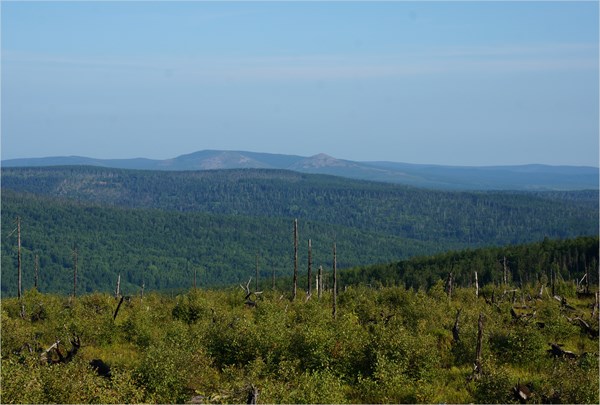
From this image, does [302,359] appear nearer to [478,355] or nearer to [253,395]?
[478,355]

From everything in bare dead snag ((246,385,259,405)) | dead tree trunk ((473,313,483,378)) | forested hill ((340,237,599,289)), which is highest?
bare dead snag ((246,385,259,405))

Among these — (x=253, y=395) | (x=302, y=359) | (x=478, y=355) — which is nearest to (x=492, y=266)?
(x=478, y=355)

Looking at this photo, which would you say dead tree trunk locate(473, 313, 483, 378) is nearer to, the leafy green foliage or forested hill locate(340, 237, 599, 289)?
the leafy green foliage

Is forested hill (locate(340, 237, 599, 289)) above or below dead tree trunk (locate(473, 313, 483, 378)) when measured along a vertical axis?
below

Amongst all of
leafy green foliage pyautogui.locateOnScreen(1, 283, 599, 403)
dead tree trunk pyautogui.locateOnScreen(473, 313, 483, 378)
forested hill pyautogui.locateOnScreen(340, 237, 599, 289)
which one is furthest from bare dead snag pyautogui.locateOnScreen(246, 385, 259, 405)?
forested hill pyautogui.locateOnScreen(340, 237, 599, 289)

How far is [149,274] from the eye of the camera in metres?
177

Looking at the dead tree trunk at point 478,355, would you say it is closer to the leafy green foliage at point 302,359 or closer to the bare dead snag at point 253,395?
the leafy green foliage at point 302,359

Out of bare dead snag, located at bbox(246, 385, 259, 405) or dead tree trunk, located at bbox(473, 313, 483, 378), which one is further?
dead tree trunk, located at bbox(473, 313, 483, 378)

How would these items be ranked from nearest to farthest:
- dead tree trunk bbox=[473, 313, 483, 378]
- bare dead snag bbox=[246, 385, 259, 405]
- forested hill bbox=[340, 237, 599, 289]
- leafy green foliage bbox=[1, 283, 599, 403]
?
bare dead snag bbox=[246, 385, 259, 405]
leafy green foliage bbox=[1, 283, 599, 403]
dead tree trunk bbox=[473, 313, 483, 378]
forested hill bbox=[340, 237, 599, 289]

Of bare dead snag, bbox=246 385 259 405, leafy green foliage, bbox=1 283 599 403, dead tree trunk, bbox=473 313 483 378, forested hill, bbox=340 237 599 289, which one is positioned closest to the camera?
bare dead snag, bbox=246 385 259 405

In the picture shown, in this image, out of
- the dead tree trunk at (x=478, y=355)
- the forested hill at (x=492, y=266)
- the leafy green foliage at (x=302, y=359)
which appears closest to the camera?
the leafy green foliage at (x=302, y=359)

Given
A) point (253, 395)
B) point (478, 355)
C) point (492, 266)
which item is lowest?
point (492, 266)

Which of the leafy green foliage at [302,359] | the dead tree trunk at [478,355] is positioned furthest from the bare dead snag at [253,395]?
the dead tree trunk at [478,355]

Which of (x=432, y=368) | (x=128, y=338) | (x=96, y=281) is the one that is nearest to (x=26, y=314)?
(x=128, y=338)
